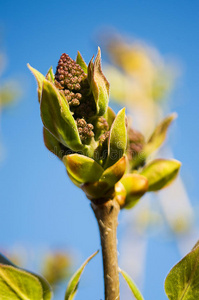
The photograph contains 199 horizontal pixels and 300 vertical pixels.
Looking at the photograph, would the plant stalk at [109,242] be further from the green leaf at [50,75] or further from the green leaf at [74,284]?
the green leaf at [50,75]

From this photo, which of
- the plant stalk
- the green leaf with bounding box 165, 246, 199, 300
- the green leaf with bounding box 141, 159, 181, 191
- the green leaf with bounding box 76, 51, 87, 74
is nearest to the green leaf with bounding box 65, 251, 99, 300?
the plant stalk

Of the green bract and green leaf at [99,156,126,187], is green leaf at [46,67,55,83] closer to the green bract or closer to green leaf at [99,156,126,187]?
the green bract

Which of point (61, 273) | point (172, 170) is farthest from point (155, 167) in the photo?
point (61, 273)

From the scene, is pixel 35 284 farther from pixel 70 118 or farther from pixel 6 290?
pixel 70 118

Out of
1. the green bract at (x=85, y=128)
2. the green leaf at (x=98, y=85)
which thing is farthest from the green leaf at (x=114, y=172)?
the green leaf at (x=98, y=85)

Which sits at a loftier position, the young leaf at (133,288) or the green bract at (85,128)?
the green bract at (85,128)

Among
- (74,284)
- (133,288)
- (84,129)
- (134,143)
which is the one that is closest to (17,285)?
(74,284)
